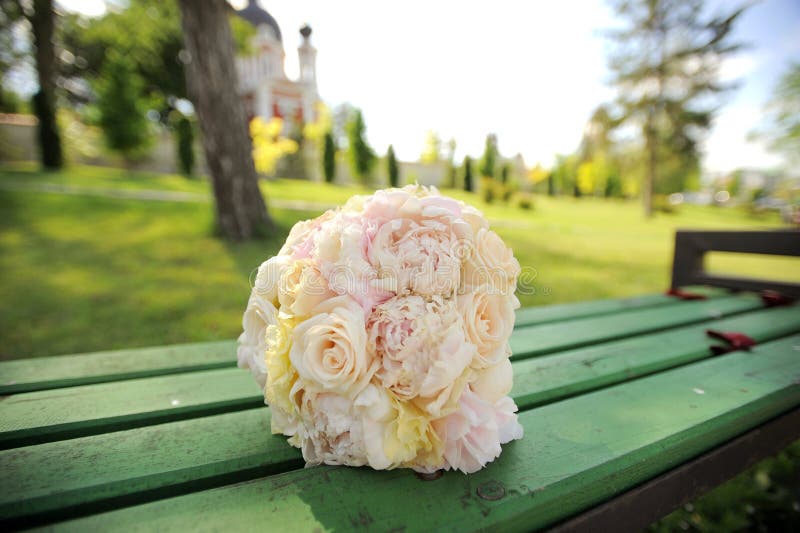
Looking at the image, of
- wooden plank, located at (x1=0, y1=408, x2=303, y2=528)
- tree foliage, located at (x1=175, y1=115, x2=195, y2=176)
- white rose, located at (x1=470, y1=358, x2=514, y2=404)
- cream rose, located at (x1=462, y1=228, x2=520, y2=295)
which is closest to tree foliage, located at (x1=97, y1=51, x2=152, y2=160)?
tree foliage, located at (x1=175, y1=115, x2=195, y2=176)

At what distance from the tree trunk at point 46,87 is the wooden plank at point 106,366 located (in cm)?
1547

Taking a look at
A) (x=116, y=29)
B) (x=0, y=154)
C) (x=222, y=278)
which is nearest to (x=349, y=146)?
(x=116, y=29)

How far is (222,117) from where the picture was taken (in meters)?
5.17

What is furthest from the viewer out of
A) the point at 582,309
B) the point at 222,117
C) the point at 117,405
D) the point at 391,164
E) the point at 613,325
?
the point at 391,164

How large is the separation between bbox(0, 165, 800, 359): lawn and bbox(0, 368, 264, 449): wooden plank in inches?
48.0

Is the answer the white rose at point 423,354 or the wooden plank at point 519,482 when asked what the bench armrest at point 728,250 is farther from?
the white rose at point 423,354

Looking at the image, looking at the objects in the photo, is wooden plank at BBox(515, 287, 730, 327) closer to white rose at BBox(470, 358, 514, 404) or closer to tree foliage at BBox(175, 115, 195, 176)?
white rose at BBox(470, 358, 514, 404)

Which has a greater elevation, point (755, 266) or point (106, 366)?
point (106, 366)

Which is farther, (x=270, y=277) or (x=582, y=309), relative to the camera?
A: (x=582, y=309)

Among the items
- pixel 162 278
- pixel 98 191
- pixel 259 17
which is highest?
pixel 259 17

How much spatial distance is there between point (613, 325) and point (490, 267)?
148 centimetres

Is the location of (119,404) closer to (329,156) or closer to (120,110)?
(120,110)

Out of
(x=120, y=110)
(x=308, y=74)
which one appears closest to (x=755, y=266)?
(x=120, y=110)

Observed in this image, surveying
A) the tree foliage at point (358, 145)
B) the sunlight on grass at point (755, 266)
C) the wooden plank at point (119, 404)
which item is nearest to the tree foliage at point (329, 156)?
the tree foliage at point (358, 145)
